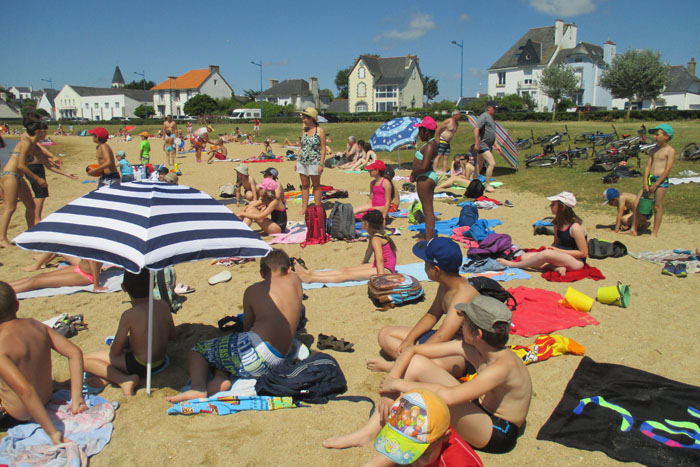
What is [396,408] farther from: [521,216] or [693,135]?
[693,135]

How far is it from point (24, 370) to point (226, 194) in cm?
903

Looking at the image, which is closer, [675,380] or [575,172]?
[675,380]

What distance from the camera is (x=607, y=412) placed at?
3.33 metres

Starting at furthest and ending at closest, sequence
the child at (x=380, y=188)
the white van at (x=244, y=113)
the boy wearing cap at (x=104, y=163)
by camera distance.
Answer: the white van at (x=244, y=113) < the child at (x=380, y=188) < the boy wearing cap at (x=104, y=163)

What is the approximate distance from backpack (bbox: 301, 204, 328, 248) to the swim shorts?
4062mm

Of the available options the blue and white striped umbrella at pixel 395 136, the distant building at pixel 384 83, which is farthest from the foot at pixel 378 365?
the distant building at pixel 384 83

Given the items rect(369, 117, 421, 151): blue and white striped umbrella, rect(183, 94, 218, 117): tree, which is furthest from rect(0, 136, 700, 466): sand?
rect(183, 94, 218, 117): tree

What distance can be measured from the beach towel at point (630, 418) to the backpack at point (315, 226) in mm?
4813

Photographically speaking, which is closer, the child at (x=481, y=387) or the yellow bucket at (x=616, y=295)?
the child at (x=481, y=387)

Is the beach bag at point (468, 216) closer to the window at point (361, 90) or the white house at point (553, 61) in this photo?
the white house at point (553, 61)

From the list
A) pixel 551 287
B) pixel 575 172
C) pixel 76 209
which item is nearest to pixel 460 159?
pixel 575 172

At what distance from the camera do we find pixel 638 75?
123 ft

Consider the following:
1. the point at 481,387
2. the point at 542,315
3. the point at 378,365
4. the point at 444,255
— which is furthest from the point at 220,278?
the point at 481,387

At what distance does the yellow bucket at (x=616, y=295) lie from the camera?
5.11m
